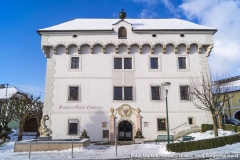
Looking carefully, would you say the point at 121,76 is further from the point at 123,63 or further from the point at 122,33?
the point at 122,33

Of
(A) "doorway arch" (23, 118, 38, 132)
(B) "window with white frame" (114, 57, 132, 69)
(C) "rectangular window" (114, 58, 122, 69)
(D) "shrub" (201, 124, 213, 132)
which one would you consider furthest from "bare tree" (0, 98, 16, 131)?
(D) "shrub" (201, 124, 213, 132)

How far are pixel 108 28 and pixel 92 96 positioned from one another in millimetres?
7815

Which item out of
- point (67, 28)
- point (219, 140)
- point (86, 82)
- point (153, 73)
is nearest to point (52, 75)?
point (86, 82)

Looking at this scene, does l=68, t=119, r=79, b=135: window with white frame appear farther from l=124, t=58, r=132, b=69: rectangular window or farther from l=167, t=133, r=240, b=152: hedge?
l=167, t=133, r=240, b=152: hedge

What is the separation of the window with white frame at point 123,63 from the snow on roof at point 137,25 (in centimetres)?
361

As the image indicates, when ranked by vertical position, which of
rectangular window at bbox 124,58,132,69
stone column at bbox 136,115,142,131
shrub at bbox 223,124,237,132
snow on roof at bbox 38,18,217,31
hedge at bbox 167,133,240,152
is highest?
snow on roof at bbox 38,18,217,31

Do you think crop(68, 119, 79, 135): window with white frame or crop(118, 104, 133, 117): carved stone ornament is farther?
crop(118, 104, 133, 117): carved stone ornament

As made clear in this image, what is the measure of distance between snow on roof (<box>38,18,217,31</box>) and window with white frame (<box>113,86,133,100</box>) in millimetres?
6894

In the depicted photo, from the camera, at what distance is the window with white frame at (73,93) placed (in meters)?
21.9

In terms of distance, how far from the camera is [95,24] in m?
25.2

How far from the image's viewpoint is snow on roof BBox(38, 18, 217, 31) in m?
23.4

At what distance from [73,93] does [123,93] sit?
5254 mm

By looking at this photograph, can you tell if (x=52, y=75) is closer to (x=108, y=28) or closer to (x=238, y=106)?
(x=108, y=28)

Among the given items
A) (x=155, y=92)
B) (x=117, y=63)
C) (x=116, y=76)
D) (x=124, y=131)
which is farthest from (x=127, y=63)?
(x=124, y=131)
